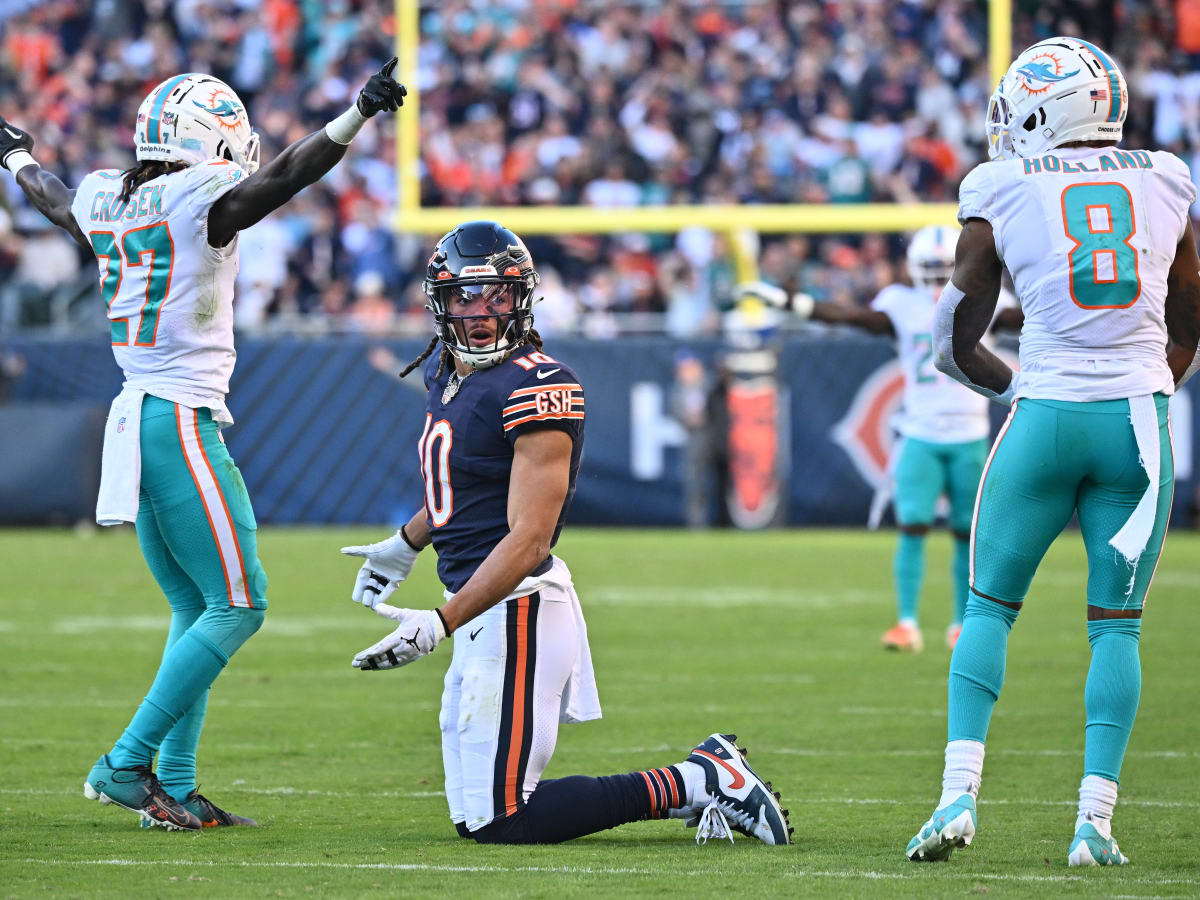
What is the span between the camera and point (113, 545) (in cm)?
1551

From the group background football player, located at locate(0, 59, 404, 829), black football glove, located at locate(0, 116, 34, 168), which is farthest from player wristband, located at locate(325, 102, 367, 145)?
black football glove, located at locate(0, 116, 34, 168)

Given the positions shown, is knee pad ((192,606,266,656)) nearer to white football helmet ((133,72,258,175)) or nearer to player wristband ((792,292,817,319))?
white football helmet ((133,72,258,175))

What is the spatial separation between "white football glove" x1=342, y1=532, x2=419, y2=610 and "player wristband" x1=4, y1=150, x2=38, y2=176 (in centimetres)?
168

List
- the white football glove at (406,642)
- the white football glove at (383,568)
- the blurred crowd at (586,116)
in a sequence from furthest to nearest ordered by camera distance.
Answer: the blurred crowd at (586,116)
the white football glove at (383,568)
the white football glove at (406,642)

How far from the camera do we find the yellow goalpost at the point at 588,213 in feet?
49.6

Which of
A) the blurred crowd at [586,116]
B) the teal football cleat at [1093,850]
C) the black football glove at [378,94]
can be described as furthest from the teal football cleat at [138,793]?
the blurred crowd at [586,116]

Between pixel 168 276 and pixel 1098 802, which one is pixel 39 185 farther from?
pixel 1098 802

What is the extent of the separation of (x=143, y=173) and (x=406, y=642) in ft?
5.87

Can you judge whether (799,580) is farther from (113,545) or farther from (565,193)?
(113,545)

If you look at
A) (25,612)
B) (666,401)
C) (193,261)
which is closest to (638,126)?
(666,401)

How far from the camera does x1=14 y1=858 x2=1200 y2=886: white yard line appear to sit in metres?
4.08

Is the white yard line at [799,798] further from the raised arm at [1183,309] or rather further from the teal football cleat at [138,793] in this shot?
the raised arm at [1183,309]

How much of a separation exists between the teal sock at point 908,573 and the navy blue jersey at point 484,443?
4.74m

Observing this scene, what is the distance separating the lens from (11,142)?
5684mm
